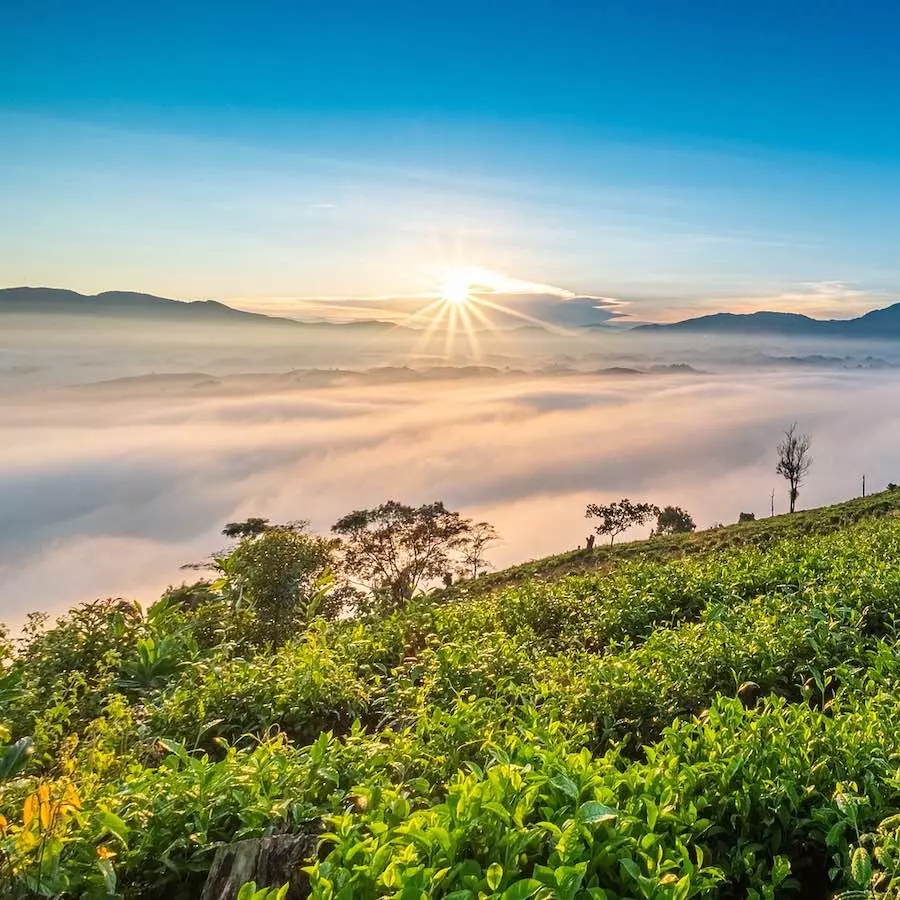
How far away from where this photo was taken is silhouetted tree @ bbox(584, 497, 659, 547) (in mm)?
60375

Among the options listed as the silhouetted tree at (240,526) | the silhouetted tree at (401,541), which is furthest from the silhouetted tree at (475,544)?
the silhouetted tree at (240,526)

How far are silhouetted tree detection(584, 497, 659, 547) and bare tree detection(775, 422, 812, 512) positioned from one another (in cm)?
1985

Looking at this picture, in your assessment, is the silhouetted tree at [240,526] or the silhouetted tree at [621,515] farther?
the silhouetted tree at [621,515]

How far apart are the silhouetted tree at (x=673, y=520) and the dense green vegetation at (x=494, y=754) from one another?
176ft

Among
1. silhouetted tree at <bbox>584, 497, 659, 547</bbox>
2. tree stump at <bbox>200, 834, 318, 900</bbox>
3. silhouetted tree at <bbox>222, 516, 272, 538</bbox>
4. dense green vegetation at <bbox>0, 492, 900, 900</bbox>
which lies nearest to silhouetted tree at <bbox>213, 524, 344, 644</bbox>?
dense green vegetation at <bbox>0, 492, 900, 900</bbox>

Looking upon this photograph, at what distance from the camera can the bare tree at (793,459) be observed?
7353cm

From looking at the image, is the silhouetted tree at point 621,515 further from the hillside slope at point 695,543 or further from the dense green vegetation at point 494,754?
the dense green vegetation at point 494,754

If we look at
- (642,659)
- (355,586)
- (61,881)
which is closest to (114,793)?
(61,881)

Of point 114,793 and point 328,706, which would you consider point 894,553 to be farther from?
point 114,793

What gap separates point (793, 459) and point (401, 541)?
61.1 meters

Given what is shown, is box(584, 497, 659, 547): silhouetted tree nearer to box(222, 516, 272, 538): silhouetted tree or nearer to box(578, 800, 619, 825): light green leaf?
box(222, 516, 272, 538): silhouetted tree

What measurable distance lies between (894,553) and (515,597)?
14.8 feet

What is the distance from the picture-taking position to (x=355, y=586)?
14211mm

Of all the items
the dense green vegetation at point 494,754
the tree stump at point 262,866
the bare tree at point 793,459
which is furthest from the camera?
the bare tree at point 793,459
